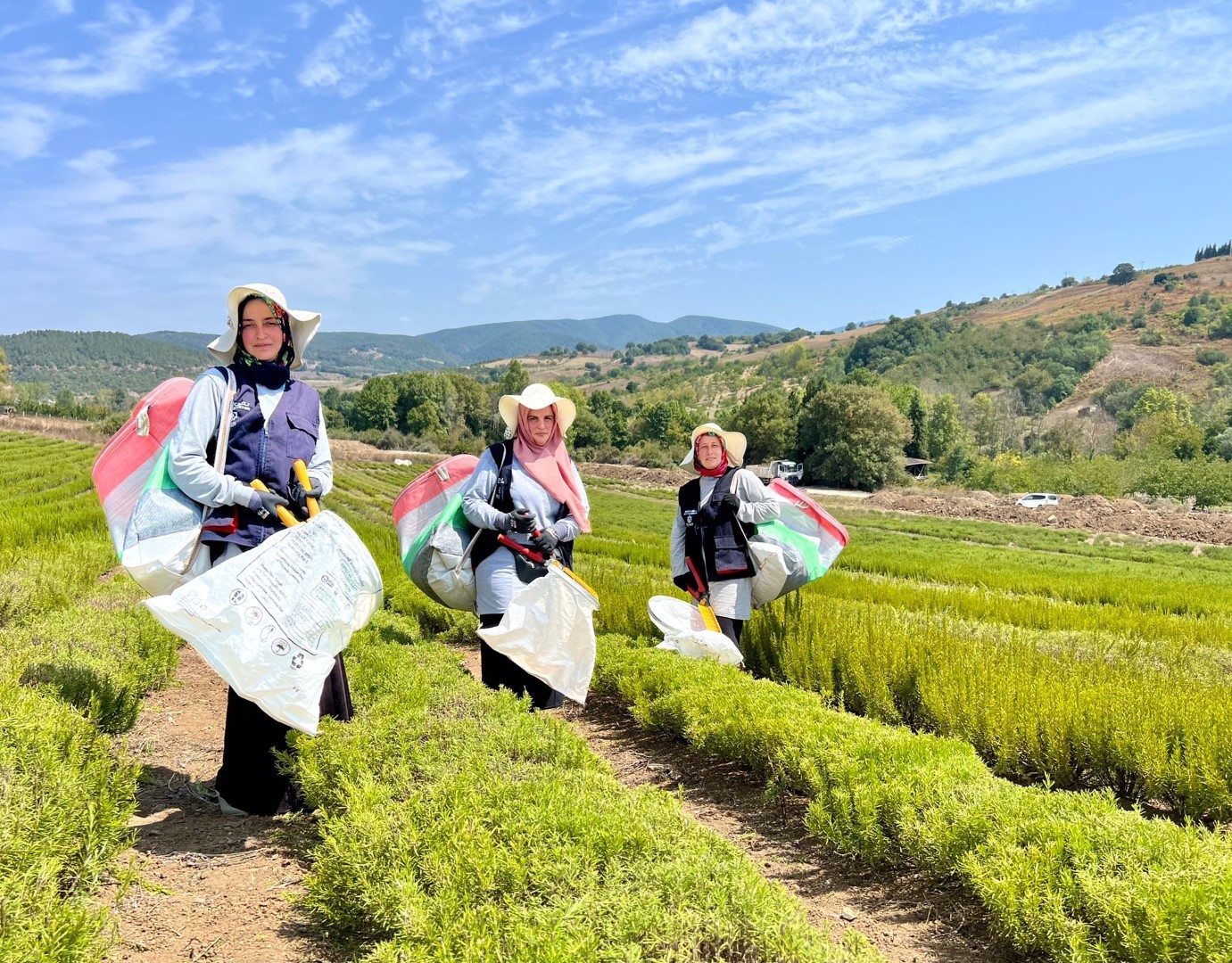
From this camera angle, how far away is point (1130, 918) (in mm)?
2326

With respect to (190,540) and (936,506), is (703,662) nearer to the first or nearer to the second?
(190,540)

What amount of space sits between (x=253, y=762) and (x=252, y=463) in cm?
135

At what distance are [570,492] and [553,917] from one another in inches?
126

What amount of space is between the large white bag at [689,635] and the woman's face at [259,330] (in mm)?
3086

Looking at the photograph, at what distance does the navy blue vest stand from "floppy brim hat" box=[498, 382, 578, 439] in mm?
1386

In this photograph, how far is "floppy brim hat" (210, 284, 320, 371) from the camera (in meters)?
3.83

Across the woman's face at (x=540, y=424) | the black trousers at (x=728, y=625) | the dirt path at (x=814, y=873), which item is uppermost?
the woman's face at (x=540, y=424)

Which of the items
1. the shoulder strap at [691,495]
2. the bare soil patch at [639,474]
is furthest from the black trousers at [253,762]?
the bare soil patch at [639,474]

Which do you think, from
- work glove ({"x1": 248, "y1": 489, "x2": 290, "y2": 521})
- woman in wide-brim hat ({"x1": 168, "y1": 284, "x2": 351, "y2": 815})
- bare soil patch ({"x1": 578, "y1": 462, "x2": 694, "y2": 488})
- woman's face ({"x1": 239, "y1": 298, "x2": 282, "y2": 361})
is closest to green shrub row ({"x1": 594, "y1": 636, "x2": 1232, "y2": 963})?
woman in wide-brim hat ({"x1": 168, "y1": 284, "x2": 351, "y2": 815})

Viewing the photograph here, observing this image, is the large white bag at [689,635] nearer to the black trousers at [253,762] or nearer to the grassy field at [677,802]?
the grassy field at [677,802]

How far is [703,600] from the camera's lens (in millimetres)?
5945

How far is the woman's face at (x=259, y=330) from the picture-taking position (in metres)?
3.84

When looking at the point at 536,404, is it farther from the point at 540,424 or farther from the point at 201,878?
the point at 201,878

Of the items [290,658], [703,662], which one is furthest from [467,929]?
[703,662]
